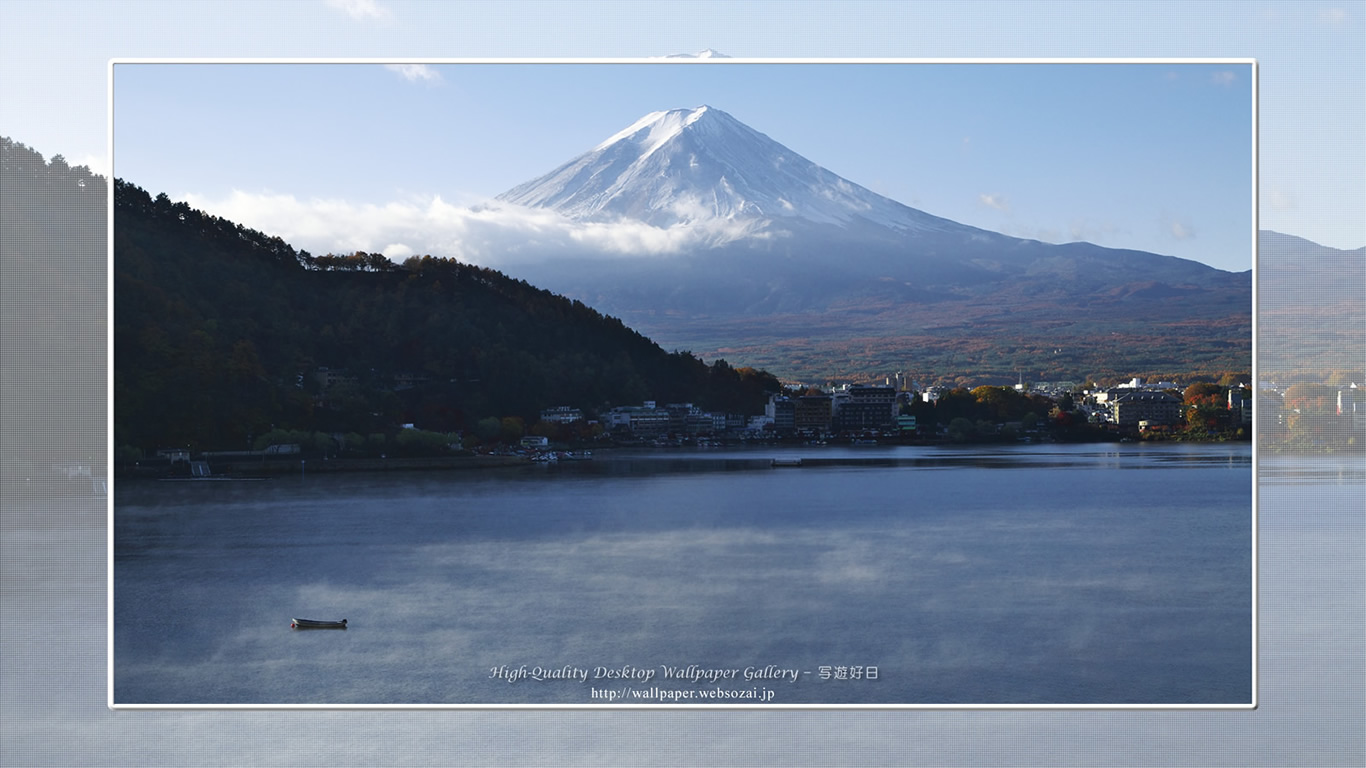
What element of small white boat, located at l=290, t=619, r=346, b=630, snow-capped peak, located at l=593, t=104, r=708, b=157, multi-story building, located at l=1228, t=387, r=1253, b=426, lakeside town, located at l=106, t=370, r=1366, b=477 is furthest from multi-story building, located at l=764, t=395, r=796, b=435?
small white boat, located at l=290, t=619, r=346, b=630

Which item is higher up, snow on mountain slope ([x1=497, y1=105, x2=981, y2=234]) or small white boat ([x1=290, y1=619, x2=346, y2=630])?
snow on mountain slope ([x1=497, y1=105, x2=981, y2=234])

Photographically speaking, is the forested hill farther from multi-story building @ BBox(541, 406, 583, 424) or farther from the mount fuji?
the mount fuji

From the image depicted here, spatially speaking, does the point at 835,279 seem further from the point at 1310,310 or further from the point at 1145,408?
the point at 1310,310

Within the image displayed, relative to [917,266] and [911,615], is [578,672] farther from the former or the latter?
[917,266]

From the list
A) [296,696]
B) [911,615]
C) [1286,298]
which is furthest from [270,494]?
[1286,298]

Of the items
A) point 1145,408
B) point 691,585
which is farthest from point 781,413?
point 1145,408

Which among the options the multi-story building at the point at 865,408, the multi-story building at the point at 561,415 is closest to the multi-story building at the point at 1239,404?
the multi-story building at the point at 865,408
